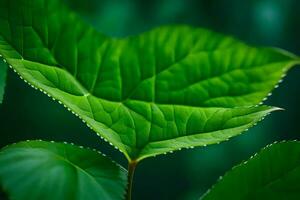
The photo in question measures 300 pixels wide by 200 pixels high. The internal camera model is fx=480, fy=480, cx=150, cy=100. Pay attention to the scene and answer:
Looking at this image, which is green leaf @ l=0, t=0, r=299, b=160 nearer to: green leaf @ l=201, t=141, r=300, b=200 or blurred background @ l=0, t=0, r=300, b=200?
green leaf @ l=201, t=141, r=300, b=200

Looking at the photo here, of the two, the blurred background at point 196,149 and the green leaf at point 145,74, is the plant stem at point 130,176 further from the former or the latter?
the blurred background at point 196,149

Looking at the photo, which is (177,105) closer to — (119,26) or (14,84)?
(119,26)

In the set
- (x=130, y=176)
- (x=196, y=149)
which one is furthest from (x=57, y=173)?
(x=196, y=149)

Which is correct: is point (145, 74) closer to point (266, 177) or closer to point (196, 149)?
point (266, 177)

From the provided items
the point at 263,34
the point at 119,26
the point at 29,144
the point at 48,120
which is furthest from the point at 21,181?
the point at 263,34

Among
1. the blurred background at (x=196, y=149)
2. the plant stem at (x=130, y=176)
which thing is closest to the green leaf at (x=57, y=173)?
the plant stem at (x=130, y=176)

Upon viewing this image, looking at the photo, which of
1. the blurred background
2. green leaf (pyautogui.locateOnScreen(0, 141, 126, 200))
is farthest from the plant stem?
the blurred background
